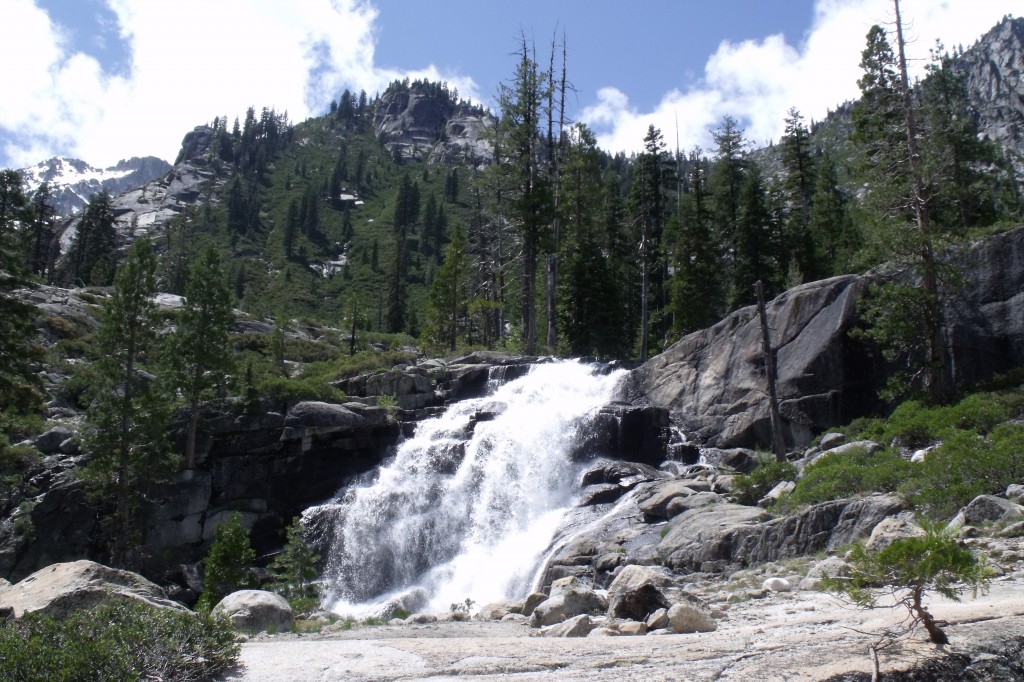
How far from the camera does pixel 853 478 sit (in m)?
14.4

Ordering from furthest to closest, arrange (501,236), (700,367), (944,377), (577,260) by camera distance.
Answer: (501,236) → (577,260) → (700,367) → (944,377)

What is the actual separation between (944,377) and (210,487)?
88.3ft

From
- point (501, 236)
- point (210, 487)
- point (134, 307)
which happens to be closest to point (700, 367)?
point (210, 487)

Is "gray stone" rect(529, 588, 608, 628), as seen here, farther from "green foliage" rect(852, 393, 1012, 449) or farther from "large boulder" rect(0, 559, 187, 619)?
"green foliage" rect(852, 393, 1012, 449)

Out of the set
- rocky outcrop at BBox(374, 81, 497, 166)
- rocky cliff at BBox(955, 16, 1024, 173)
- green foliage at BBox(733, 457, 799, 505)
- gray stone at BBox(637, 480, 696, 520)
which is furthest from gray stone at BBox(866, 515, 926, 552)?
rocky cliff at BBox(955, 16, 1024, 173)

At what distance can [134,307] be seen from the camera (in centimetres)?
2786

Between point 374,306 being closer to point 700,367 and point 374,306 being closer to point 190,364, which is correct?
point 190,364

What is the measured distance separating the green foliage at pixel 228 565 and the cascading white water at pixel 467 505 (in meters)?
3.20

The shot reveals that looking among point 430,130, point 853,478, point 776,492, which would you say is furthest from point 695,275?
point 430,130

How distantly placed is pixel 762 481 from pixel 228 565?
14.9 metres

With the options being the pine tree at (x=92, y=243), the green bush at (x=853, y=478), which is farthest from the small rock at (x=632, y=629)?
the pine tree at (x=92, y=243)

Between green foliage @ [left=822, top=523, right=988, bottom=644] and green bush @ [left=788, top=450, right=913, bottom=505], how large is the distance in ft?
29.0

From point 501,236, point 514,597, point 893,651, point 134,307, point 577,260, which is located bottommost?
point 514,597

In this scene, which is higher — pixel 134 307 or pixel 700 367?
pixel 134 307
